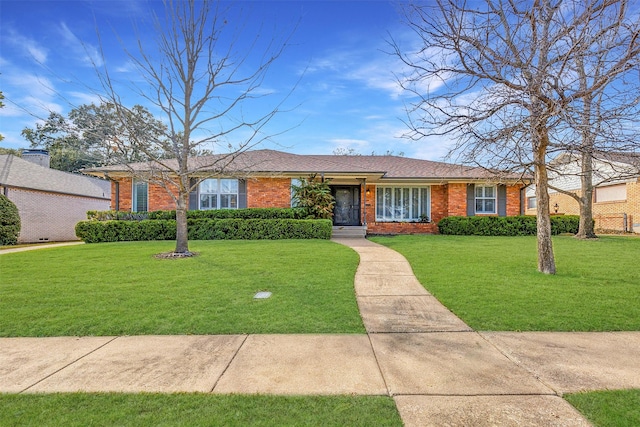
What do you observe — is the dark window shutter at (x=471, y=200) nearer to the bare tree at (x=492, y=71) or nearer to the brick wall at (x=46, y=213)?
the bare tree at (x=492, y=71)

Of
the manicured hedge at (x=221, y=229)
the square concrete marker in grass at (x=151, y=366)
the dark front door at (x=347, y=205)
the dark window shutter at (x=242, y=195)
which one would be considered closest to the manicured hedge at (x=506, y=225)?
the dark front door at (x=347, y=205)

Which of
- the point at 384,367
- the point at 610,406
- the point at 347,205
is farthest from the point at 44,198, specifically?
the point at 610,406

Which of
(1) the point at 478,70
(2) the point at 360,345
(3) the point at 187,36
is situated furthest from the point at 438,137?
(3) the point at 187,36

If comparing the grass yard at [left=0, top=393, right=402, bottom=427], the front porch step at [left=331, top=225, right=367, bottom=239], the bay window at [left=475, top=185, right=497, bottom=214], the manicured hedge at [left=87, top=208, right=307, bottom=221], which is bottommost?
the grass yard at [left=0, top=393, right=402, bottom=427]

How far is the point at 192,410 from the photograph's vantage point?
7.51ft

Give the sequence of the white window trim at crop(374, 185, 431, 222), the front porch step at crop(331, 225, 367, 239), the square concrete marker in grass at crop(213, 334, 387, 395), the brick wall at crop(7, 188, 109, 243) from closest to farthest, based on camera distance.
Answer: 1. the square concrete marker in grass at crop(213, 334, 387, 395)
2. the front porch step at crop(331, 225, 367, 239)
3. the brick wall at crop(7, 188, 109, 243)
4. the white window trim at crop(374, 185, 431, 222)

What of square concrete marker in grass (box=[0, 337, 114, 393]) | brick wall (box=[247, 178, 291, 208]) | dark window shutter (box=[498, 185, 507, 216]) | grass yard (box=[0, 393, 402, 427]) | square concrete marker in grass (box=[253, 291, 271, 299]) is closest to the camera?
grass yard (box=[0, 393, 402, 427])

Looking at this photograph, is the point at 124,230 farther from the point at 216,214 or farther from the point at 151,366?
the point at 151,366

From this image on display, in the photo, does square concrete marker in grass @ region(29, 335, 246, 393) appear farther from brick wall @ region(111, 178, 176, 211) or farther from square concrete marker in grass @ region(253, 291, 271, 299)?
brick wall @ region(111, 178, 176, 211)

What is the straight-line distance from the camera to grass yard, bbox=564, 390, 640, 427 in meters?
2.16

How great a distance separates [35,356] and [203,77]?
27.7 ft

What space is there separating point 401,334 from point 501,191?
52.9 feet

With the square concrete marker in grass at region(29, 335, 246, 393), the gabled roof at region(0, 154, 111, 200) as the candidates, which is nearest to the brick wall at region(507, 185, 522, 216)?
the square concrete marker in grass at region(29, 335, 246, 393)

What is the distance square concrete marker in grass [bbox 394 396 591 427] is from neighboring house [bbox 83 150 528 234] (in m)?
13.0
